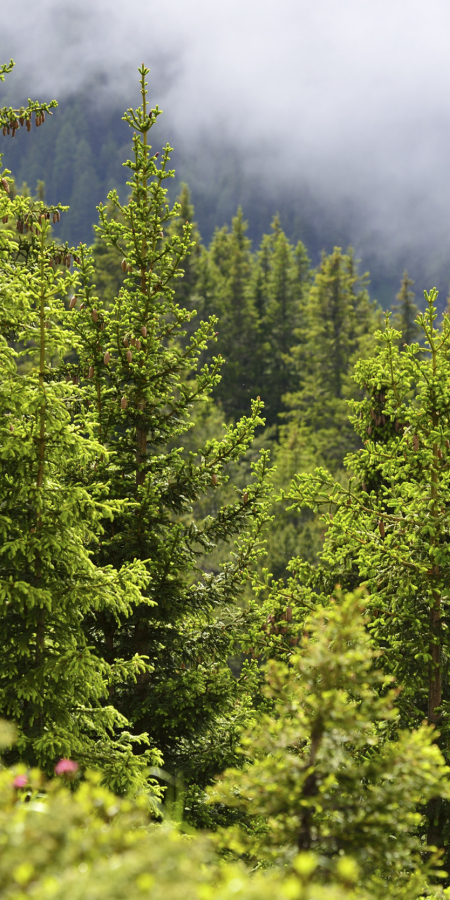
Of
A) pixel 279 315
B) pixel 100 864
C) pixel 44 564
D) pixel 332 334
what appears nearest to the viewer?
pixel 100 864

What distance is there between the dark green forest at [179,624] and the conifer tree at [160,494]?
0.13 feet

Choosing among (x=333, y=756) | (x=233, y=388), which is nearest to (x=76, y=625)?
(x=333, y=756)

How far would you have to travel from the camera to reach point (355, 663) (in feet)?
11.0

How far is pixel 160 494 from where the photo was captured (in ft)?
28.8

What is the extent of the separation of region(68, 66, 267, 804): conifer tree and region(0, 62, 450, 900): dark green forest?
0.13ft

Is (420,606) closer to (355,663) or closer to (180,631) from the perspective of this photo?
(180,631)

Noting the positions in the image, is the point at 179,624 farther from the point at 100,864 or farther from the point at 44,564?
the point at 100,864

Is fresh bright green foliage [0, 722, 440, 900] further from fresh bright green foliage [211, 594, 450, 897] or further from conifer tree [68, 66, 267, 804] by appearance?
conifer tree [68, 66, 267, 804]

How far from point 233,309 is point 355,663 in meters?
46.5

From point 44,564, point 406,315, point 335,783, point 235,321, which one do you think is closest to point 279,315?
point 235,321

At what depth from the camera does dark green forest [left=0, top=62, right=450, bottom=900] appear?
298cm

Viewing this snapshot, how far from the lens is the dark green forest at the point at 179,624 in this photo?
298cm

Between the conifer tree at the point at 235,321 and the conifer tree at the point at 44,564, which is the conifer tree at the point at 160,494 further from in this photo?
the conifer tree at the point at 235,321

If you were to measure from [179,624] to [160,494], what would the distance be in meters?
1.94
